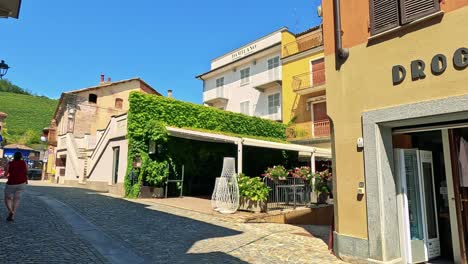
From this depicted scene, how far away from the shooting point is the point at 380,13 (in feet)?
19.1

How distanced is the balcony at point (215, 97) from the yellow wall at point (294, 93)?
24.1 feet

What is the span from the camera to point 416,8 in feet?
17.4

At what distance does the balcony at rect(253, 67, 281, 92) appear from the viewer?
2653 centimetres

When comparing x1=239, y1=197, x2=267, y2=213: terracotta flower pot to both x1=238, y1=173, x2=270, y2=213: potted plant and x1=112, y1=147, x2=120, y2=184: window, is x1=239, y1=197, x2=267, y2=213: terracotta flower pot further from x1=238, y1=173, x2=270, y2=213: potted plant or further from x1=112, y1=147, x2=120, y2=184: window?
x1=112, y1=147, x2=120, y2=184: window

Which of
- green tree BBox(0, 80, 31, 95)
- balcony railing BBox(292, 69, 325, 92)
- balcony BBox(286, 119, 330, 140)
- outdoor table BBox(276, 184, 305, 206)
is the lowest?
outdoor table BBox(276, 184, 305, 206)

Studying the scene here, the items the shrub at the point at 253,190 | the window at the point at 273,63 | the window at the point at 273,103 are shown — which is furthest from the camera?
the window at the point at 273,103

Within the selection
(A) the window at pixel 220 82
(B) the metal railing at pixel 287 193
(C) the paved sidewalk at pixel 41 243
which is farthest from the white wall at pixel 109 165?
(A) the window at pixel 220 82

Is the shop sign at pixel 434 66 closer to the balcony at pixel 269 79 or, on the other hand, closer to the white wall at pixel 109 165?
the white wall at pixel 109 165

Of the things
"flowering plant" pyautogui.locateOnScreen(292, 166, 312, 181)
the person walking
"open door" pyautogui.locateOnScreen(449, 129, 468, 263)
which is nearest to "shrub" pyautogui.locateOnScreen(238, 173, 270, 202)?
"flowering plant" pyautogui.locateOnScreen(292, 166, 312, 181)

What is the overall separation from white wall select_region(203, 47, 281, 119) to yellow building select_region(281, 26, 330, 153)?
112 centimetres

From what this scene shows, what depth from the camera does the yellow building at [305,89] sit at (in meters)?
23.0

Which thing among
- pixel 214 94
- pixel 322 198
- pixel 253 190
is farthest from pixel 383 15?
pixel 214 94

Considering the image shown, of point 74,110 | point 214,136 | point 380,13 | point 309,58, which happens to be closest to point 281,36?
point 309,58

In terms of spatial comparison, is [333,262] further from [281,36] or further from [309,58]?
[281,36]
